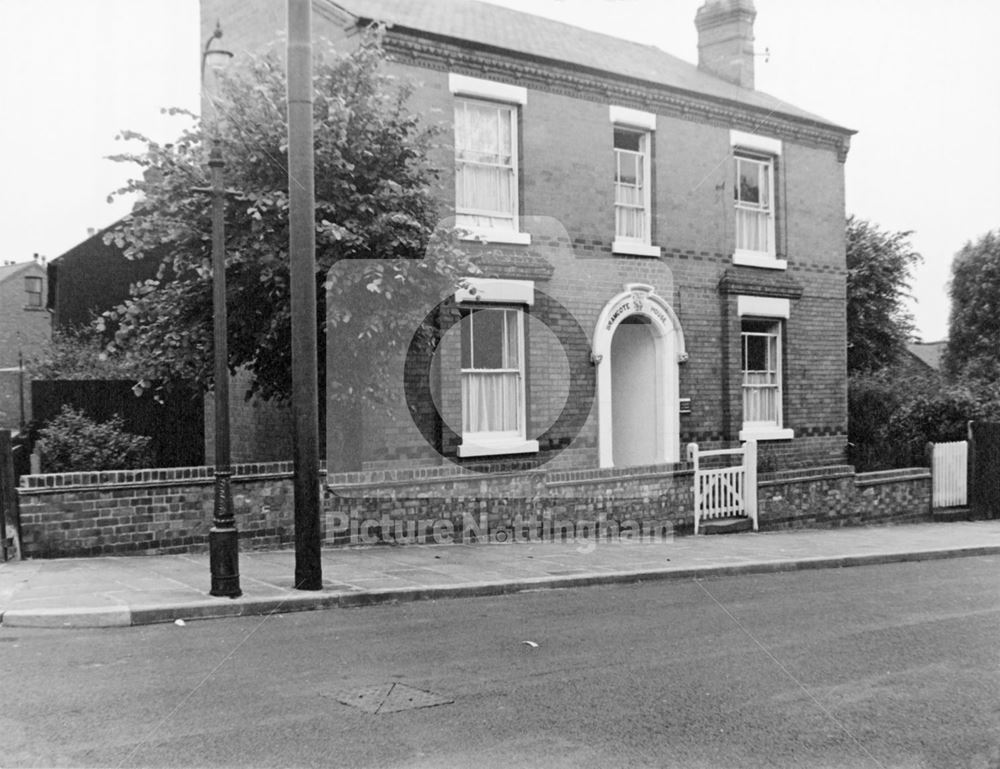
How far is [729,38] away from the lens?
2095 centimetres

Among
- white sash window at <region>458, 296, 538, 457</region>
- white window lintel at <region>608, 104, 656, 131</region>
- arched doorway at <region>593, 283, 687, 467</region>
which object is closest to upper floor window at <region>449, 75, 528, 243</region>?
white sash window at <region>458, 296, 538, 457</region>

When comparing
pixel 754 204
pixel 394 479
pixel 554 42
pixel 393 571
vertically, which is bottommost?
pixel 393 571

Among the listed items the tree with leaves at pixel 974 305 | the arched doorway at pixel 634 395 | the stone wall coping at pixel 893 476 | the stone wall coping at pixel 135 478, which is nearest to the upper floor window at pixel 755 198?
the arched doorway at pixel 634 395

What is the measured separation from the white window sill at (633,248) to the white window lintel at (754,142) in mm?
2964

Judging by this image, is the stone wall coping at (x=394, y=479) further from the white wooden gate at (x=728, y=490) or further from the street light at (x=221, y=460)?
the white wooden gate at (x=728, y=490)

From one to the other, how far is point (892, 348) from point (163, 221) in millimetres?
23317

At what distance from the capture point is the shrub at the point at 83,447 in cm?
1242

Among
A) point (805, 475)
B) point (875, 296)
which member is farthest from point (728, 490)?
point (875, 296)

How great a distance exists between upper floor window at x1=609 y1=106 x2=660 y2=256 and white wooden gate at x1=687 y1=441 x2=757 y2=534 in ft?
12.4

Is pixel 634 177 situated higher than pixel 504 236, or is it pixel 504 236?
pixel 634 177

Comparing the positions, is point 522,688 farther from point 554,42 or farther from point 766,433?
point 554,42

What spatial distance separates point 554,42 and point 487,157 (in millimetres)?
3435

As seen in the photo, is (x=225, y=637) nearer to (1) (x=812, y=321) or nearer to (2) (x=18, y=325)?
(1) (x=812, y=321)

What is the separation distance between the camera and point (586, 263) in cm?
1669
